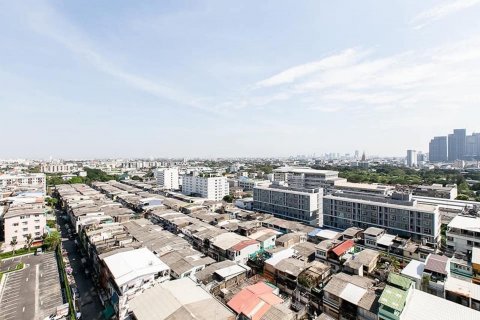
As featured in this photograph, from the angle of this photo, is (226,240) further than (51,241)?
No

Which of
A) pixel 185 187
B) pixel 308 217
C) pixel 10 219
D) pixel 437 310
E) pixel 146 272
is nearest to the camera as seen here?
pixel 437 310

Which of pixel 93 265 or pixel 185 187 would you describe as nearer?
pixel 93 265

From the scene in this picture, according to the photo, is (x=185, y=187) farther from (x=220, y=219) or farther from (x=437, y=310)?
(x=437, y=310)

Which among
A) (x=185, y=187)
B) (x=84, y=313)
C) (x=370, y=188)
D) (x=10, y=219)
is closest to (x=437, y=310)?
(x=84, y=313)

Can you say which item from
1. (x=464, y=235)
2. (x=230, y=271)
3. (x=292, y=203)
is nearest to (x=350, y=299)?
(x=230, y=271)

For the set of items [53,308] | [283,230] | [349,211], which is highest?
[349,211]

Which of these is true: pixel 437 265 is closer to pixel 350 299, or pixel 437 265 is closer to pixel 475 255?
pixel 475 255

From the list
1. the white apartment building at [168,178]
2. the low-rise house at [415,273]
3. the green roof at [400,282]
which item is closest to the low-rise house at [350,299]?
the green roof at [400,282]
